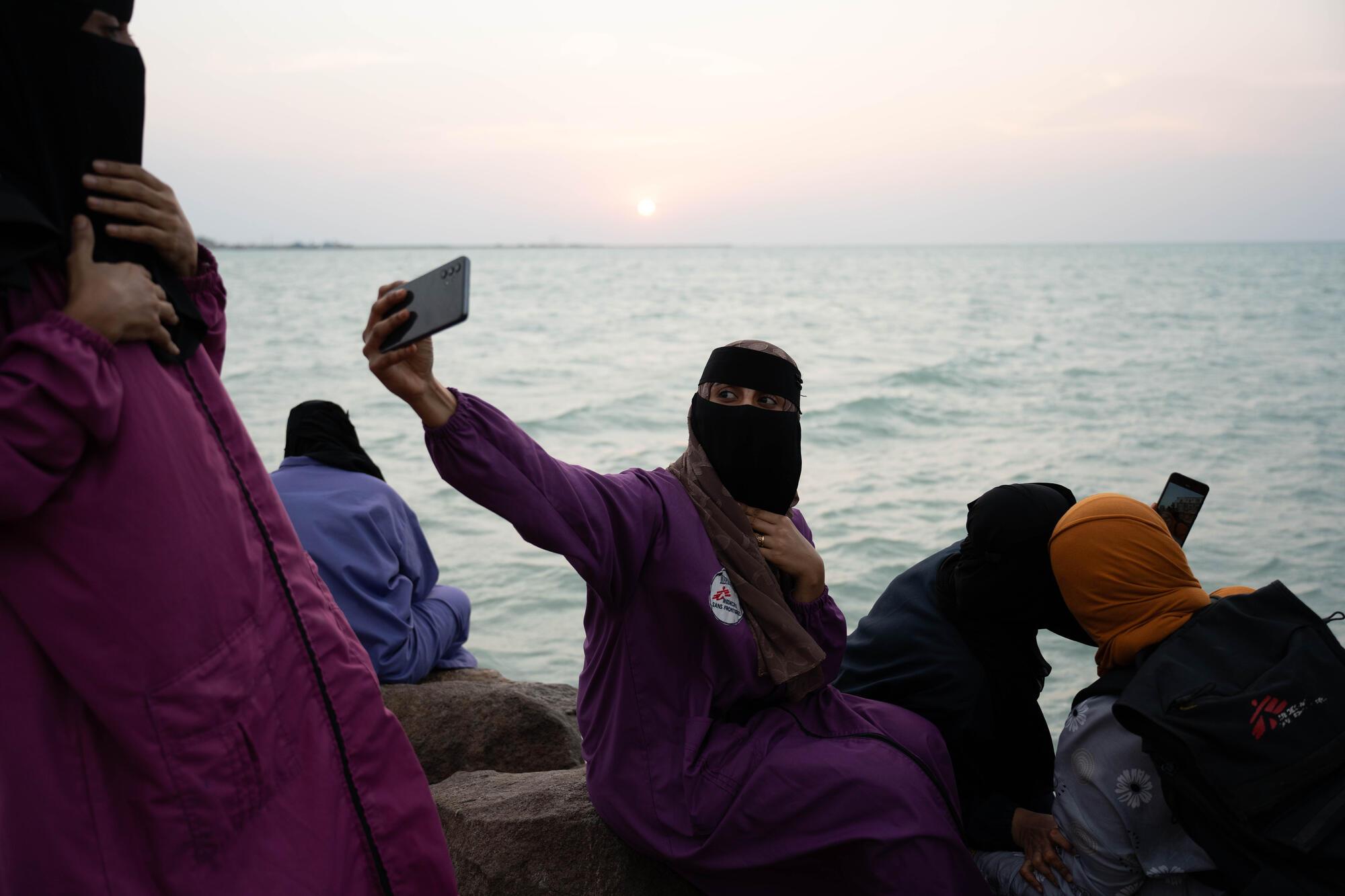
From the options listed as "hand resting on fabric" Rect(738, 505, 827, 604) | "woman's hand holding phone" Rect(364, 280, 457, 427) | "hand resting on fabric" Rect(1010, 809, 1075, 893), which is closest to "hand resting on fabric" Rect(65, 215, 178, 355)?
"woman's hand holding phone" Rect(364, 280, 457, 427)

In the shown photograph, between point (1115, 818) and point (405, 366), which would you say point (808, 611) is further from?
point (405, 366)

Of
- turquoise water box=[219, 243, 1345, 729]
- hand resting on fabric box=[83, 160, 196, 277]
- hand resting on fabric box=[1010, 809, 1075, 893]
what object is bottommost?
turquoise water box=[219, 243, 1345, 729]

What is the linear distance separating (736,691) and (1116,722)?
0.76 meters

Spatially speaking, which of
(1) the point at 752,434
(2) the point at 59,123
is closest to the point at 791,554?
(1) the point at 752,434

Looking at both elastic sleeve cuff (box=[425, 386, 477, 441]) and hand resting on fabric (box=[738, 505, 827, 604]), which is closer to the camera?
elastic sleeve cuff (box=[425, 386, 477, 441])

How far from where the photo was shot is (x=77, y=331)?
1244 mm

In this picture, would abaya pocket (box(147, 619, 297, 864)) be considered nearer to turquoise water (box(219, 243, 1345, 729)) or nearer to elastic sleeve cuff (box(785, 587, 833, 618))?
elastic sleeve cuff (box(785, 587, 833, 618))

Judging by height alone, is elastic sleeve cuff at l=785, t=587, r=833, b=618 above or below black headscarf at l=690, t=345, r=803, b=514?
below

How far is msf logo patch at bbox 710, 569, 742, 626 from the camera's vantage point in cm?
217

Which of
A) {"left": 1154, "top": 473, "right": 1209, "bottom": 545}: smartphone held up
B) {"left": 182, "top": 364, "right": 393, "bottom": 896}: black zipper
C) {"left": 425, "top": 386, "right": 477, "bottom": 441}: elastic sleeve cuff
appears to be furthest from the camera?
{"left": 1154, "top": 473, "right": 1209, "bottom": 545}: smartphone held up

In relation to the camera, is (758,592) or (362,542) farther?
(362,542)

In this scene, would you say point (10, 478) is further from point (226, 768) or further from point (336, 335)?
point (336, 335)

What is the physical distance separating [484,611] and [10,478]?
578cm

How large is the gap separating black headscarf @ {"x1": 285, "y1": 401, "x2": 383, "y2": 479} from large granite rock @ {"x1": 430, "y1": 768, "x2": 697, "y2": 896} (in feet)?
5.26
